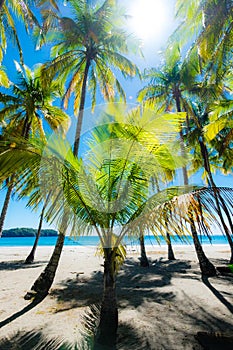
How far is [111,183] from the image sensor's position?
180 inches

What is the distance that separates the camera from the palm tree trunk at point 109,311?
3456mm

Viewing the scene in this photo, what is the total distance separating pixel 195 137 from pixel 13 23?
10.8 meters

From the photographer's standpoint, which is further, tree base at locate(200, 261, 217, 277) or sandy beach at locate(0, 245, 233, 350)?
tree base at locate(200, 261, 217, 277)

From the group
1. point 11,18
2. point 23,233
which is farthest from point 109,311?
point 23,233

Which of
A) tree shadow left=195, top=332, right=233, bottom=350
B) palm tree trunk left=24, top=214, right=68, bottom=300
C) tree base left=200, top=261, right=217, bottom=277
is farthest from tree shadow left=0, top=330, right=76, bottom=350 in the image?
tree base left=200, top=261, right=217, bottom=277

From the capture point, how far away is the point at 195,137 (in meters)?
13.0

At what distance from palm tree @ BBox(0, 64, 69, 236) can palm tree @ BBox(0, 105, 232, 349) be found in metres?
7.04

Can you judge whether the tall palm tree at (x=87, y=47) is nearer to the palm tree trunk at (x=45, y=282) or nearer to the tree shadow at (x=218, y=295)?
the palm tree trunk at (x=45, y=282)

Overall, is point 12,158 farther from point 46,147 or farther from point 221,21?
point 221,21

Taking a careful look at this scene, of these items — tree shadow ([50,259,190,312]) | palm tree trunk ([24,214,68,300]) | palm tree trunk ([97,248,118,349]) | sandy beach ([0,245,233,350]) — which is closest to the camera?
palm tree trunk ([97,248,118,349])

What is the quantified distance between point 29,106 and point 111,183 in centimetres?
727

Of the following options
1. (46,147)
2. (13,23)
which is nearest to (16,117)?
(13,23)

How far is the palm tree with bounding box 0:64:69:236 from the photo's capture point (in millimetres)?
10180

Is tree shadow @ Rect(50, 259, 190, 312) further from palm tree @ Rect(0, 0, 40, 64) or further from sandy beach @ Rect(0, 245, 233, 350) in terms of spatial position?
palm tree @ Rect(0, 0, 40, 64)
